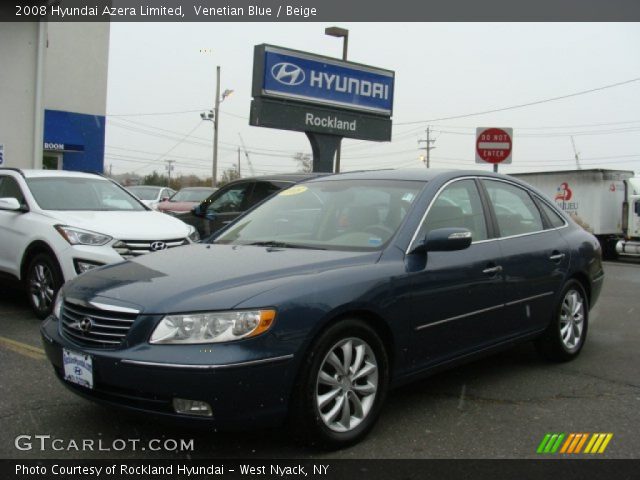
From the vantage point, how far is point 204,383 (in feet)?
9.70

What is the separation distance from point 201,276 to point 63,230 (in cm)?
357

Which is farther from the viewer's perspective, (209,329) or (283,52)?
(283,52)

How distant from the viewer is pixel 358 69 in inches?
621

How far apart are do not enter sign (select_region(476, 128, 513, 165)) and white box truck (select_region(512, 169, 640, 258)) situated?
5651 millimetres

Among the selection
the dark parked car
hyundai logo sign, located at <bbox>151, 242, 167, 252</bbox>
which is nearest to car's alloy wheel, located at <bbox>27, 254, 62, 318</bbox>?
hyundai logo sign, located at <bbox>151, 242, 167, 252</bbox>

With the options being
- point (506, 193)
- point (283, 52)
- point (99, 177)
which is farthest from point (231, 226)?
point (283, 52)

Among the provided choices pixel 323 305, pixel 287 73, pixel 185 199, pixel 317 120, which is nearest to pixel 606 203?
pixel 317 120

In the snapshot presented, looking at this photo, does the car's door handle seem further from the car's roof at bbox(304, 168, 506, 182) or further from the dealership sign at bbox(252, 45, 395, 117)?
the dealership sign at bbox(252, 45, 395, 117)

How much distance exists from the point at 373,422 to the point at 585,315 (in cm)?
284

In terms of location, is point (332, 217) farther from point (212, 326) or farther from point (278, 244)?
point (212, 326)

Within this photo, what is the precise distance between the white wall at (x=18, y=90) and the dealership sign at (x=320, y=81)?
183 inches

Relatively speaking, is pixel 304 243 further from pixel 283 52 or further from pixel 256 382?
pixel 283 52

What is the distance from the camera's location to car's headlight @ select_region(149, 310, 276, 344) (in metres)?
3.06

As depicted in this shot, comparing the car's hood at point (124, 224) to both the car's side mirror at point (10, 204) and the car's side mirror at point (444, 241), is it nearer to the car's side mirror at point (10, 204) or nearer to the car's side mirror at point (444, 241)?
the car's side mirror at point (10, 204)
